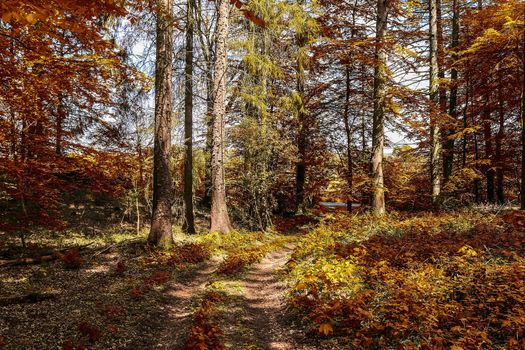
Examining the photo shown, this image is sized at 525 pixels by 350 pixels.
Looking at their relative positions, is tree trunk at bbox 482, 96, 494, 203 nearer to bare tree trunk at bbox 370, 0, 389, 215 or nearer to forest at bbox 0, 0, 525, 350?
forest at bbox 0, 0, 525, 350

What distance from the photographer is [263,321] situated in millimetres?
6012

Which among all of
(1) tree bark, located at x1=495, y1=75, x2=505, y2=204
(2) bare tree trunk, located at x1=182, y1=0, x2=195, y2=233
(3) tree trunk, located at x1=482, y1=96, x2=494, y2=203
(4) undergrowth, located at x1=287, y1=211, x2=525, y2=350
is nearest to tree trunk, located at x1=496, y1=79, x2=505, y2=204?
(1) tree bark, located at x1=495, y1=75, x2=505, y2=204

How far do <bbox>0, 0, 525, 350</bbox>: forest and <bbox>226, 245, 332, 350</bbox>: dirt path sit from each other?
0.15ft

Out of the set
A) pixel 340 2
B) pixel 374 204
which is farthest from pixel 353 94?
pixel 374 204

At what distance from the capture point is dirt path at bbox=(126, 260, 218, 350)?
4.95 metres

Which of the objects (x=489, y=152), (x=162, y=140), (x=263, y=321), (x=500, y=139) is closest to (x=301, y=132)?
(x=500, y=139)

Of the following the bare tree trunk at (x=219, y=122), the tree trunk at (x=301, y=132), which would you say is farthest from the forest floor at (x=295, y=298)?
the tree trunk at (x=301, y=132)

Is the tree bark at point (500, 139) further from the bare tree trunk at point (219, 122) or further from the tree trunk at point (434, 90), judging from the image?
the bare tree trunk at point (219, 122)

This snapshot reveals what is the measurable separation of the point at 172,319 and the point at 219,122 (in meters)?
7.84

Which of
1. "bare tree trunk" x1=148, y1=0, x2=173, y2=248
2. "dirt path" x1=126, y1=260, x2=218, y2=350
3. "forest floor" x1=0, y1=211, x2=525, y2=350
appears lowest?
"dirt path" x1=126, y1=260, x2=218, y2=350

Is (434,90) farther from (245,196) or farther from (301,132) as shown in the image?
(245,196)

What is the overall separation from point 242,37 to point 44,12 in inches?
500

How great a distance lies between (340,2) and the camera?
16.2 m

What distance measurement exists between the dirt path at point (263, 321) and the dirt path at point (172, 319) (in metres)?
0.82
